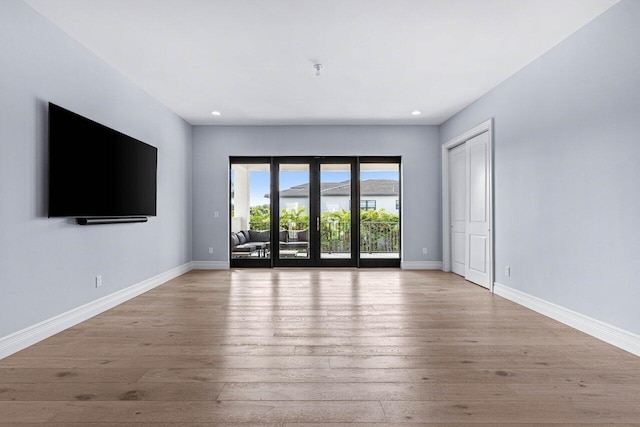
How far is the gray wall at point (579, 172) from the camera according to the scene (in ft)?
9.05

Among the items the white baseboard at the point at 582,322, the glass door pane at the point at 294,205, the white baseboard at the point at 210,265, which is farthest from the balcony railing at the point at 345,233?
the white baseboard at the point at 582,322

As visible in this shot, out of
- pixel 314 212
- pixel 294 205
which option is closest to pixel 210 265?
pixel 294 205

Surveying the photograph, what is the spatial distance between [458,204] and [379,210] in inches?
59.1

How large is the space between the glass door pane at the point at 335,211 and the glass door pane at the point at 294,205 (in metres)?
0.31

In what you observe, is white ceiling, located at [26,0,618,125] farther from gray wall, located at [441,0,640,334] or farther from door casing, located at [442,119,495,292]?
door casing, located at [442,119,495,292]

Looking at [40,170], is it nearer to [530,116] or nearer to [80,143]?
[80,143]

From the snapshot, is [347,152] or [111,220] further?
[347,152]

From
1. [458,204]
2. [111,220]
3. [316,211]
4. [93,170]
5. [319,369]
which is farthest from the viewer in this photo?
[316,211]

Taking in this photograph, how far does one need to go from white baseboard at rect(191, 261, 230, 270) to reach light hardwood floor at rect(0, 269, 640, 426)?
2704 millimetres

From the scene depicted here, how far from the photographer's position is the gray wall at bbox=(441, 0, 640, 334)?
9.05ft

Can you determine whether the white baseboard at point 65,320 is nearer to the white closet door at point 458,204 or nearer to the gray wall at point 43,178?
the gray wall at point 43,178

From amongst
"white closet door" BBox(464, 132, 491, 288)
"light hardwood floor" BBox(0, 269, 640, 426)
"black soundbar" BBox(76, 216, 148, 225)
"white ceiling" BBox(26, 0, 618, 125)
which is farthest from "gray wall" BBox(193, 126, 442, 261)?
"light hardwood floor" BBox(0, 269, 640, 426)

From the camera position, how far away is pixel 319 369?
2.38m

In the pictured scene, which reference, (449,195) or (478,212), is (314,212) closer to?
(449,195)
